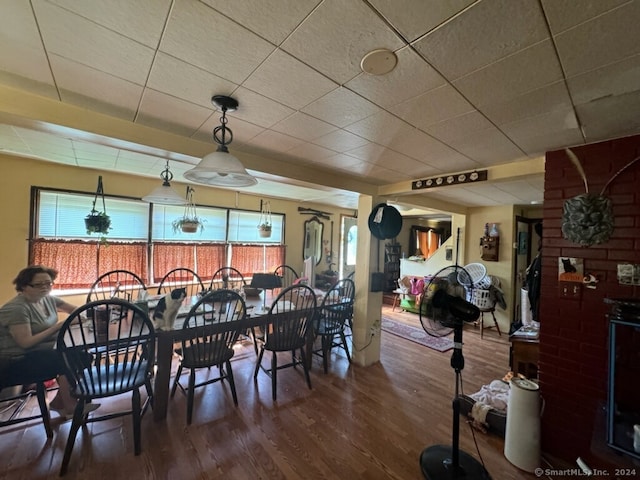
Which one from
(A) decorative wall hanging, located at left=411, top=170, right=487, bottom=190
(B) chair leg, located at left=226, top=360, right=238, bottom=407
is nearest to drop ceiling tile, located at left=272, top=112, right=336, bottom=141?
(A) decorative wall hanging, located at left=411, top=170, right=487, bottom=190

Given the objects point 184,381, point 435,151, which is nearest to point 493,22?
point 435,151

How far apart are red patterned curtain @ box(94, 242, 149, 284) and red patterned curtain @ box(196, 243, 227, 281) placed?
0.76m

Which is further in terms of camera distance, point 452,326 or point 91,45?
point 452,326

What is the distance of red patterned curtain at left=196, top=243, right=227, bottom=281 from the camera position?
4508 mm

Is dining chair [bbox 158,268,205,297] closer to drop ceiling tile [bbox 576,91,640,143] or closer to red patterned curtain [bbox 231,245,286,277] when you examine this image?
red patterned curtain [bbox 231,245,286,277]

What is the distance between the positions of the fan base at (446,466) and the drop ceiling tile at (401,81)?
228cm

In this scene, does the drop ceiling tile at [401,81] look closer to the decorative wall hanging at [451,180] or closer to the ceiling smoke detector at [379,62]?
the ceiling smoke detector at [379,62]

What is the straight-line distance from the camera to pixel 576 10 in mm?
857

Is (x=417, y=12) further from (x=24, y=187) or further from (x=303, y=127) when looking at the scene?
(x=24, y=187)

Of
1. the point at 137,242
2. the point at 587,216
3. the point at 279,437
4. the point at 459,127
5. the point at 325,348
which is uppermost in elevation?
the point at 459,127

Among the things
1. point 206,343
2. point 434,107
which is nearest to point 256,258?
point 206,343

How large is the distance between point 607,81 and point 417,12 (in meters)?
1.01

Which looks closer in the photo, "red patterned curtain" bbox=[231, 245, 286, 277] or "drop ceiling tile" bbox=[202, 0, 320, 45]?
"drop ceiling tile" bbox=[202, 0, 320, 45]

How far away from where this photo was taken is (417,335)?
436cm
